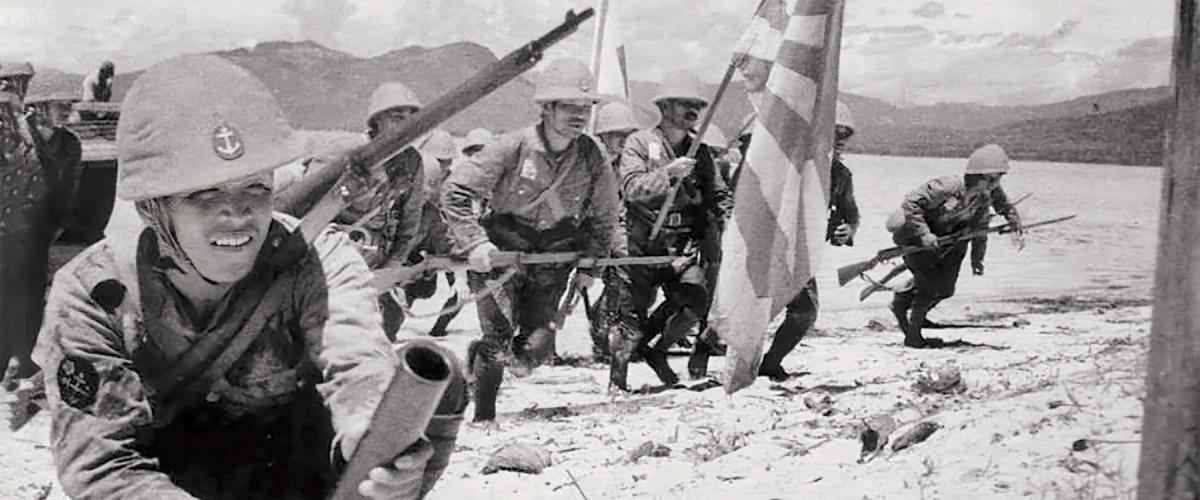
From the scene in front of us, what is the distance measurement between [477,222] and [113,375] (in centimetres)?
346

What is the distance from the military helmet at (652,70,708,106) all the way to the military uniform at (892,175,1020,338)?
1453mm

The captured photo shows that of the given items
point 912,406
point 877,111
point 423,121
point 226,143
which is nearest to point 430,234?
point 877,111

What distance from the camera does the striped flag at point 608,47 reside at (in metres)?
7.48

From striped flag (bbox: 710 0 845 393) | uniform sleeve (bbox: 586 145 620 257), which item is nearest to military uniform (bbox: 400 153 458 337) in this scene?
uniform sleeve (bbox: 586 145 620 257)

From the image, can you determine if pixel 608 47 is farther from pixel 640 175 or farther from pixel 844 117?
pixel 844 117

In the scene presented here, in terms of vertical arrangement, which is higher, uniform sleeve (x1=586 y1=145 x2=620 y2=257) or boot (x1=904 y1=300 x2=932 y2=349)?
uniform sleeve (x1=586 y1=145 x2=620 y2=257)

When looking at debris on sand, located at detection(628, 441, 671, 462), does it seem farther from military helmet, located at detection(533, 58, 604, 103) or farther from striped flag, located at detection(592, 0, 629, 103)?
striped flag, located at detection(592, 0, 629, 103)

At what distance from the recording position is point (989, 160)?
19.7ft

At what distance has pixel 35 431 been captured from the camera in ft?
17.6

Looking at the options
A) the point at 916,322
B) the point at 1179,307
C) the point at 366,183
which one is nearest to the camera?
the point at 1179,307

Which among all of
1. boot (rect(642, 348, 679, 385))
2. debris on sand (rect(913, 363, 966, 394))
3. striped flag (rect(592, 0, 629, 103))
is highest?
striped flag (rect(592, 0, 629, 103))

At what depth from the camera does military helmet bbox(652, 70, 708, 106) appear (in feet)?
21.6

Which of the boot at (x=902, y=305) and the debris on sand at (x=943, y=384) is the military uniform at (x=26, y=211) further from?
the boot at (x=902, y=305)

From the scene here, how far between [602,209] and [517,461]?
4.47 feet
